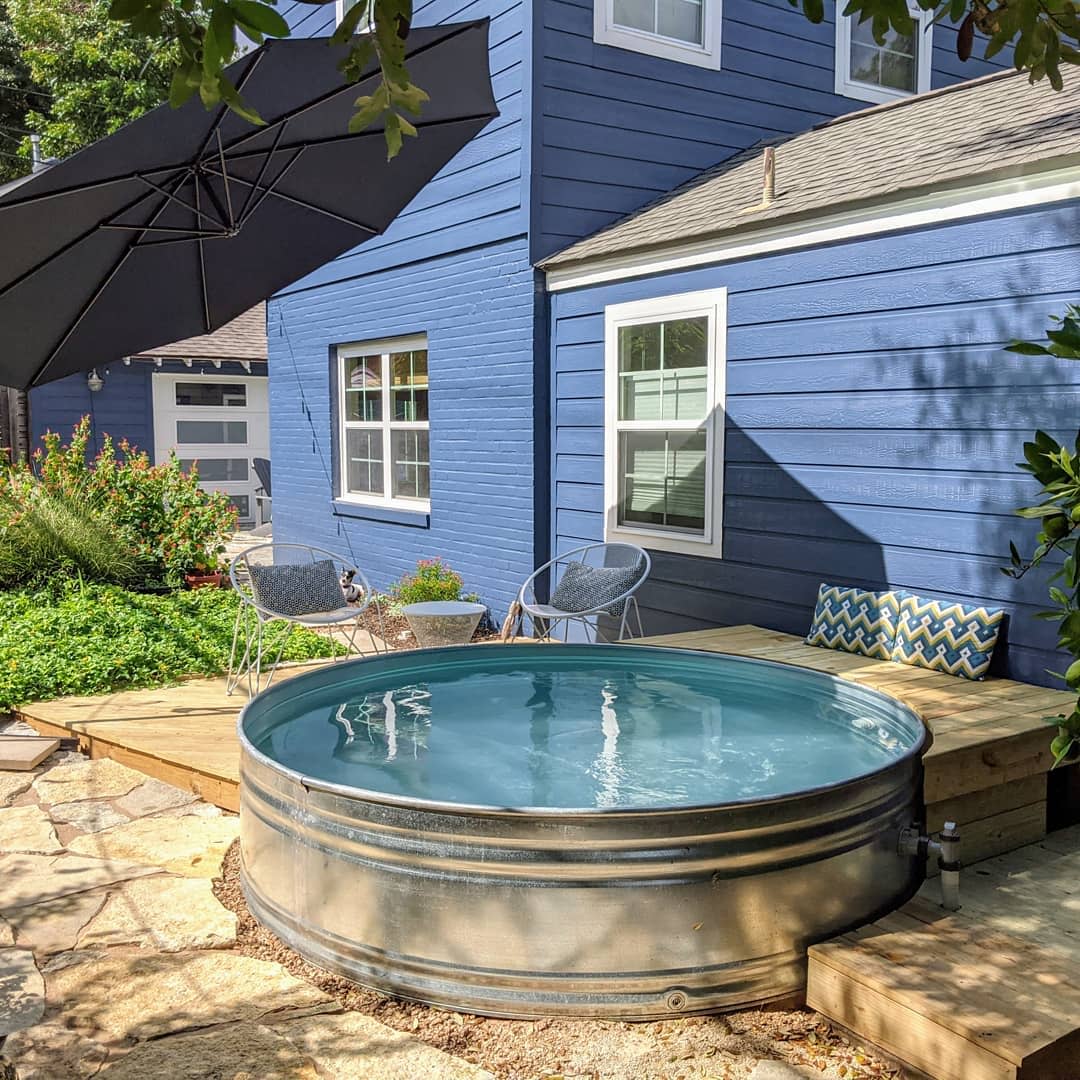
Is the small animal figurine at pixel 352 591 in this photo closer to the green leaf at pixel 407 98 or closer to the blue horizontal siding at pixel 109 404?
the green leaf at pixel 407 98

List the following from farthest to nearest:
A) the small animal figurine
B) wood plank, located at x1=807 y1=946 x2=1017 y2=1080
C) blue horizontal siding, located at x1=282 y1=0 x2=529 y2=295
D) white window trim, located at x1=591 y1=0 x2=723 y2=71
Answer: the small animal figurine → white window trim, located at x1=591 y1=0 x2=723 y2=71 → blue horizontal siding, located at x1=282 y1=0 x2=529 y2=295 → wood plank, located at x1=807 y1=946 x2=1017 y2=1080

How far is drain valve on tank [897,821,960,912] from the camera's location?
3.04 meters

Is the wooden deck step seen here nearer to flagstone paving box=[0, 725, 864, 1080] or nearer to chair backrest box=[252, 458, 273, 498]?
flagstone paving box=[0, 725, 864, 1080]

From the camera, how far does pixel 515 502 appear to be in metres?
7.52

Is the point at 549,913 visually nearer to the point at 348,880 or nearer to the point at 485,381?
the point at 348,880

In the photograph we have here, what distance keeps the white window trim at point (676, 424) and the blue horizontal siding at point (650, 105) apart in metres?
1.04

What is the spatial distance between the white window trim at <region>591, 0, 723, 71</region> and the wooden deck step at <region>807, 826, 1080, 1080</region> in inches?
241

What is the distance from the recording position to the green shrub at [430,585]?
7.68 m

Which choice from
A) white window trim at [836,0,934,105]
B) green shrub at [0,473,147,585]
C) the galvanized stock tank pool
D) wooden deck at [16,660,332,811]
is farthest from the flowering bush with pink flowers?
white window trim at [836,0,934,105]

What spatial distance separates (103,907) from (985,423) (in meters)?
4.03

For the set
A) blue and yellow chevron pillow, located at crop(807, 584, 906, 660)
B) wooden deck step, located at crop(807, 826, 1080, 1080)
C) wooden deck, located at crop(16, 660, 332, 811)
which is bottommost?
wooden deck, located at crop(16, 660, 332, 811)

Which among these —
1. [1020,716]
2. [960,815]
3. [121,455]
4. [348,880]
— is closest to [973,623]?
[1020,716]

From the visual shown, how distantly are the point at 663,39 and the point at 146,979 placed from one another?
23.1 ft

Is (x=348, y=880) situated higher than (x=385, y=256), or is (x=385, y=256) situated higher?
(x=385, y=256)
